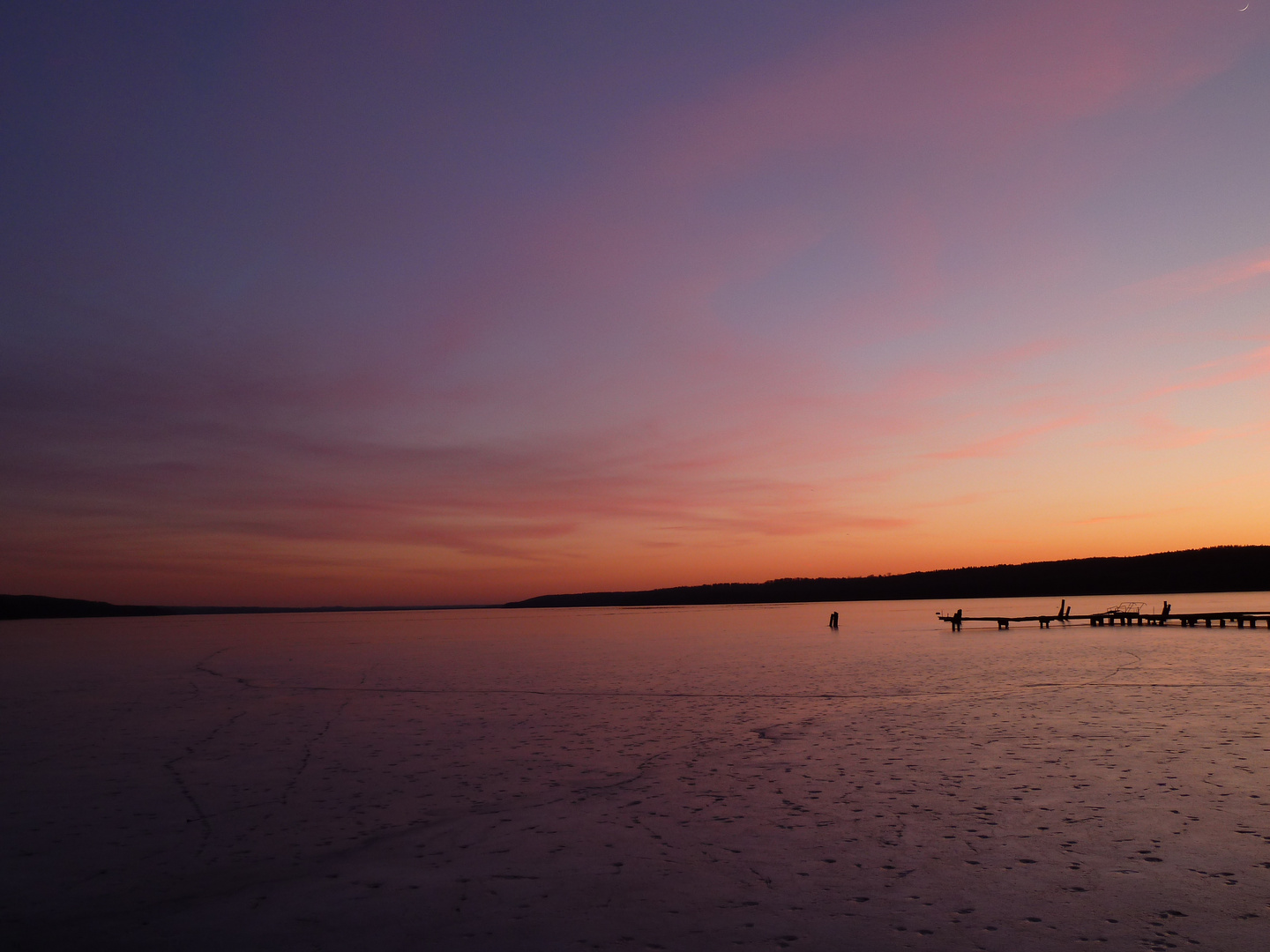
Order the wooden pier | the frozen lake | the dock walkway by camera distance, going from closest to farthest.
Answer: the frozen lake
the dock walkway
the wooden pier

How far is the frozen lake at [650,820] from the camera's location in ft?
25.1

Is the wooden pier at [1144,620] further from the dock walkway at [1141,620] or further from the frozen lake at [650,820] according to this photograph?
the frozen lake at [650,820]

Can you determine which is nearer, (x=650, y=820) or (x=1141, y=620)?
(x=650, y=820)

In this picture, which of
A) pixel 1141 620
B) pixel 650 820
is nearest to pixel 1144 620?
pixel 1141 620

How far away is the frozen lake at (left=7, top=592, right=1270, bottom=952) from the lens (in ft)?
25.1

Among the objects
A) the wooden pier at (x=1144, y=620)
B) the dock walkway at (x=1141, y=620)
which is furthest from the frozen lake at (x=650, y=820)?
the wooden pier at (x=1144, y=620)

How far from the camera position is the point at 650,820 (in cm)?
1112

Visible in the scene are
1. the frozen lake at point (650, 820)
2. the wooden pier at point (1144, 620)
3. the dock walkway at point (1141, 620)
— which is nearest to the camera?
the frozen lake at point (650, 820)

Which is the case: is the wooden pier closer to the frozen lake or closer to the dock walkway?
the dock walkway

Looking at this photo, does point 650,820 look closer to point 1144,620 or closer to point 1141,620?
point 1141,620

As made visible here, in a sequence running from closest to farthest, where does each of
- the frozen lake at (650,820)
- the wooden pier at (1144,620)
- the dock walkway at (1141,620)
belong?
1. the frozen lake at (650,820)
2. the dock walkway at (1141,620)
3. the wooden pier at (1144,620)

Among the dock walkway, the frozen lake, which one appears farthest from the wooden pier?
the frozen lake

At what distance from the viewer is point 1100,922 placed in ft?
24.0

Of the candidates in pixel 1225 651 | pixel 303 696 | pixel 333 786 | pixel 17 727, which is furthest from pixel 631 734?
pixel 1225 651
